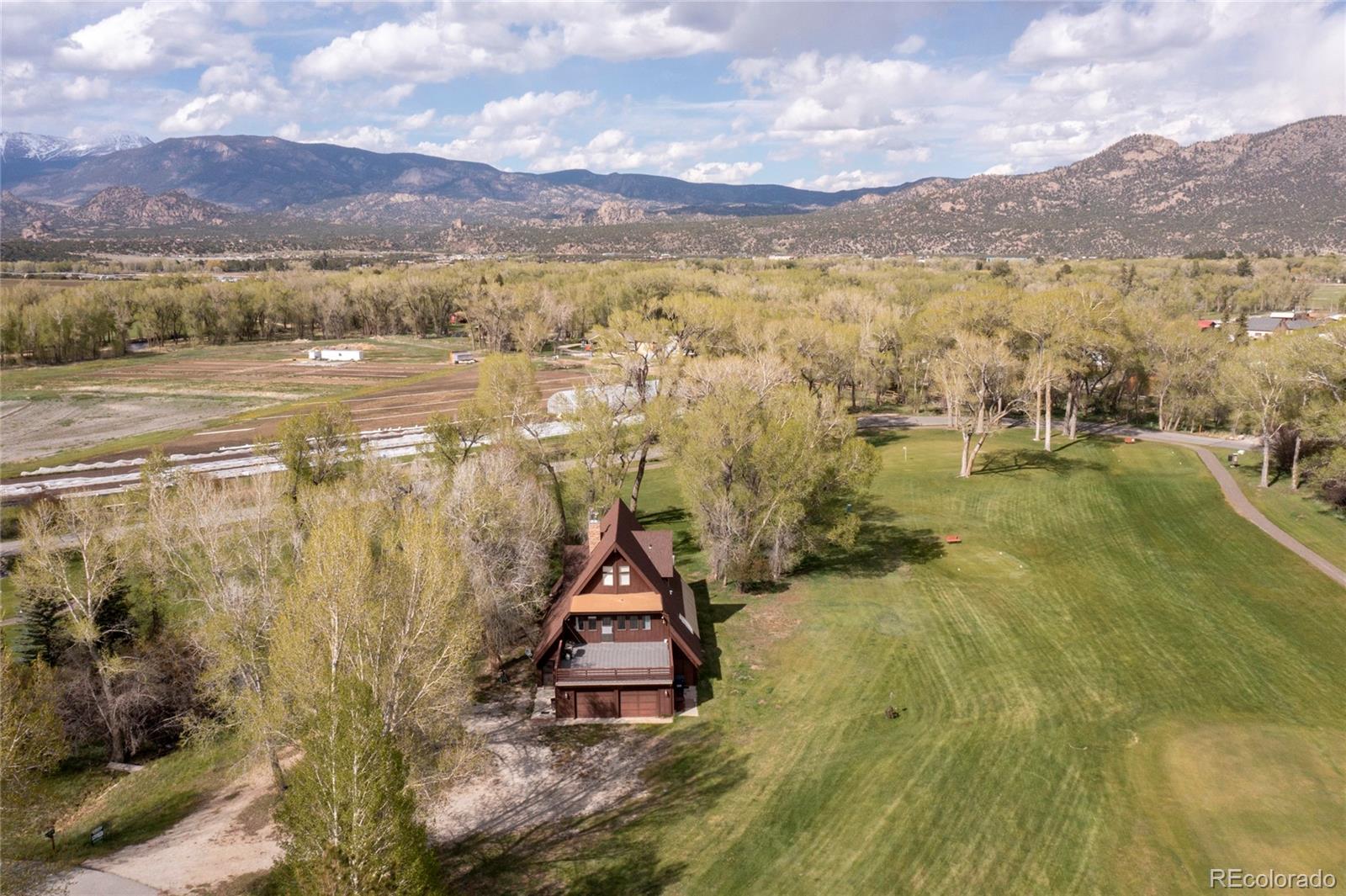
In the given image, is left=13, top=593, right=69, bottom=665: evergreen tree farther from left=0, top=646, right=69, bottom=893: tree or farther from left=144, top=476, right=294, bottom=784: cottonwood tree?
left=0, top=646, right=69, bottom=893: tree

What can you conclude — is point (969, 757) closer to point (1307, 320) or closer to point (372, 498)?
point (372, 498)

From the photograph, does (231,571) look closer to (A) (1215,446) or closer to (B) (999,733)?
(B) (999,733)

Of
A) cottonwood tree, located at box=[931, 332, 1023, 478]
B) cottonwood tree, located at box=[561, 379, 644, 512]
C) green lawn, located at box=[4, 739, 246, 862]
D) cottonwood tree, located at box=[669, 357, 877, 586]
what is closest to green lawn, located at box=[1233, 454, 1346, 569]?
cottonwood tree, located at box=[931, 332, 1023, 478]

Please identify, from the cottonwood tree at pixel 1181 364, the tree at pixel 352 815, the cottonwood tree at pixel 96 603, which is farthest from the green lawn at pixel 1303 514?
the cottonwood tree at pixel 96 603

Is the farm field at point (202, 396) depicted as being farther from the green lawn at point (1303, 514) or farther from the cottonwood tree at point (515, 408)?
the green lawn at point (1303, 514)

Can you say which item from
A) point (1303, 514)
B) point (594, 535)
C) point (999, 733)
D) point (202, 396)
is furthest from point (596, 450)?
point (202, 396)

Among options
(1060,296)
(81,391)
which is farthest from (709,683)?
(81,391)
